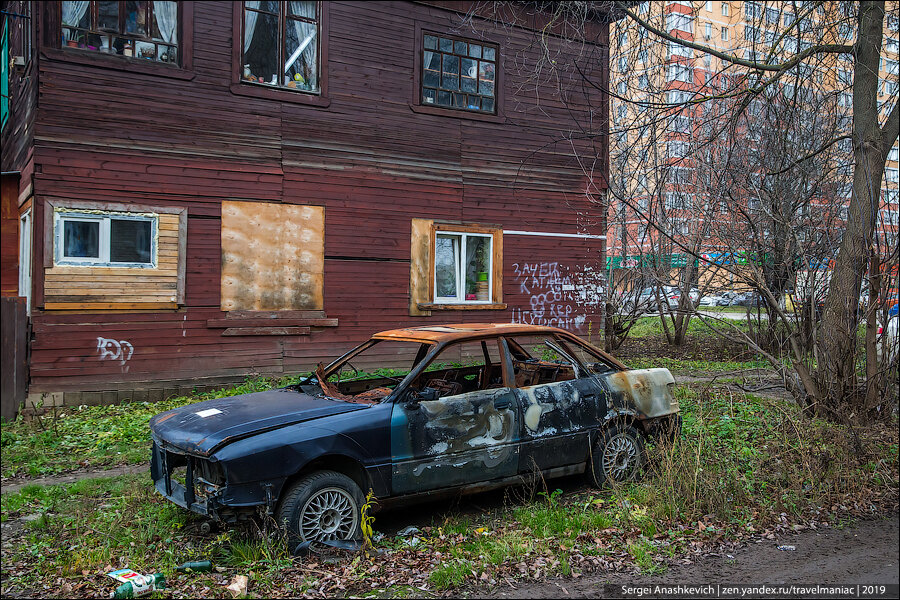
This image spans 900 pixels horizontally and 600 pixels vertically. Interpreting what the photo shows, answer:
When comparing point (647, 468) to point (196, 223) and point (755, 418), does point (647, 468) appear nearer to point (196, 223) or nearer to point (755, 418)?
point (755, 418)

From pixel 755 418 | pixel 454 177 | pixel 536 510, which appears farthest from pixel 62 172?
pixel 755 418

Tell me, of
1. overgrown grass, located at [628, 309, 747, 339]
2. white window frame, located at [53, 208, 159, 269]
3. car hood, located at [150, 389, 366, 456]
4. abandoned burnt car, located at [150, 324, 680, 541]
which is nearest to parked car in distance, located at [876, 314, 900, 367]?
abandoned burnt car, located at [150, 324, 680, 541]

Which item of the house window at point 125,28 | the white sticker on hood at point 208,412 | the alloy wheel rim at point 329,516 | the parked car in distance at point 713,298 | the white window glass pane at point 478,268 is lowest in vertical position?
the alloy wheel rim at point 329,516

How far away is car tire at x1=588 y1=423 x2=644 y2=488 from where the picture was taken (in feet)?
21.4

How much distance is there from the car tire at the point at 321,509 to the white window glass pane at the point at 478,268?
359 inches

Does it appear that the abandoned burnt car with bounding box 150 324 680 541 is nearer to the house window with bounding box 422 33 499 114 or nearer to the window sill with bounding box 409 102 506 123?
the window sill with bounding box 409 102 506 123

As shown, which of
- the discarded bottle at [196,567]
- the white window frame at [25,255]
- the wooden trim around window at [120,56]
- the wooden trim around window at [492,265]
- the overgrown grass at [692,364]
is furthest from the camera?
the overgrown grass at [692,364]

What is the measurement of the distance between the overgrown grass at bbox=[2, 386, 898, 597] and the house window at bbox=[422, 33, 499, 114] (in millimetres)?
8696

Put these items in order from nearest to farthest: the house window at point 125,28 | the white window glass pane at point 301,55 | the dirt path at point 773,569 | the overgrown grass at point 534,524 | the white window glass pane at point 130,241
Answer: the dirt path at point 773,569 → the overgrown grass at point 534,524 → the house window at point 125,28 → the white window glass pane at point 130,241 → the white window glass pane at point 301,55

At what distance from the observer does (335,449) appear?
5160 mm

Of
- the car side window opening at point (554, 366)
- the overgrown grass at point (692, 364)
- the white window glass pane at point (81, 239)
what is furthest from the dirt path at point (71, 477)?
the overgrown grass at point (692, 364)

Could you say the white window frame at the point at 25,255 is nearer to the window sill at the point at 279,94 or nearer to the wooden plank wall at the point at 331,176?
the wooden plank wall at the point at 331,176

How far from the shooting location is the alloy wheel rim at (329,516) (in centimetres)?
502

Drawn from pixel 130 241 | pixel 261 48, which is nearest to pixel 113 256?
pixel 130 241
